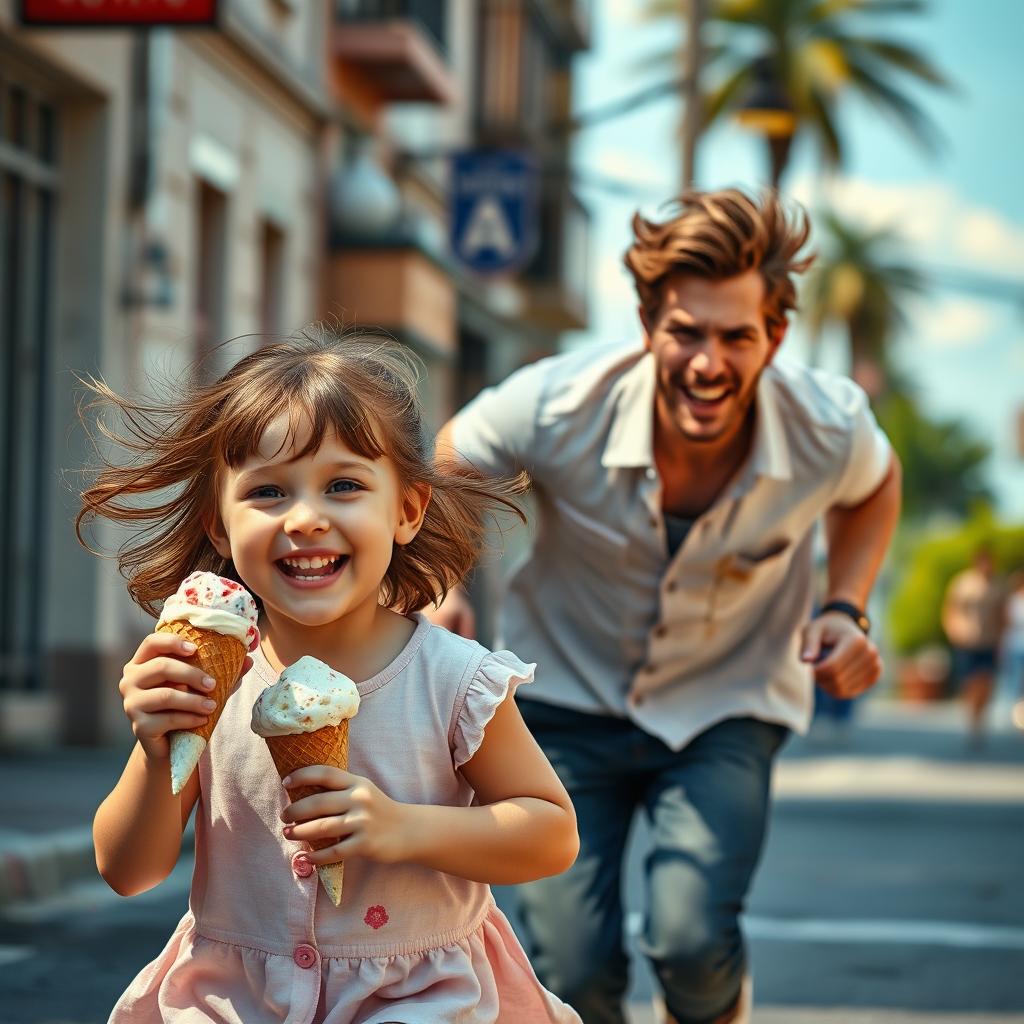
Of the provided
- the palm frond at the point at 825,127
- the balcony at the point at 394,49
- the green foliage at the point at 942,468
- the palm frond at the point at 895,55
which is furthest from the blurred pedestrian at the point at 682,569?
the green foliage at the point at 942,468

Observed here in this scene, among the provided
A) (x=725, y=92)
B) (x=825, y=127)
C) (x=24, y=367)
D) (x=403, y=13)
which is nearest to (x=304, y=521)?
(x=24, y=367)

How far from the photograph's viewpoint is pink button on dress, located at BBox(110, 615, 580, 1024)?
2.79 metres

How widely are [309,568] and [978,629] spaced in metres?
18.1

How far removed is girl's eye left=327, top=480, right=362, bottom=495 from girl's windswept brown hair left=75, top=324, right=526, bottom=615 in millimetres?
43

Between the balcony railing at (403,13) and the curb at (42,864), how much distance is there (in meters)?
12.7

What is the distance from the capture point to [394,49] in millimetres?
19844

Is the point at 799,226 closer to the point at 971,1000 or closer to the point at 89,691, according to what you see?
the point at 971,1000

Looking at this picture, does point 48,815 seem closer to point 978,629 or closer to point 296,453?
point 296,453

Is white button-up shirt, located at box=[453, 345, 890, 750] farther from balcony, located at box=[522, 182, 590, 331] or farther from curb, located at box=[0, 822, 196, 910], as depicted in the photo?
balcony, located at box=[522, 182, 590, 331]

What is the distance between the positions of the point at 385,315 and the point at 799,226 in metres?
15.5

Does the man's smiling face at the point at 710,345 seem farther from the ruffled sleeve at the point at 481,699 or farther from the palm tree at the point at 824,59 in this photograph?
the palm tree at the point at 824,59

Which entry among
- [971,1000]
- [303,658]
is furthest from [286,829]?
[971,1000]

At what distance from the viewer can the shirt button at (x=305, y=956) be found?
2.78m

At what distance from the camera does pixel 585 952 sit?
170 inches
